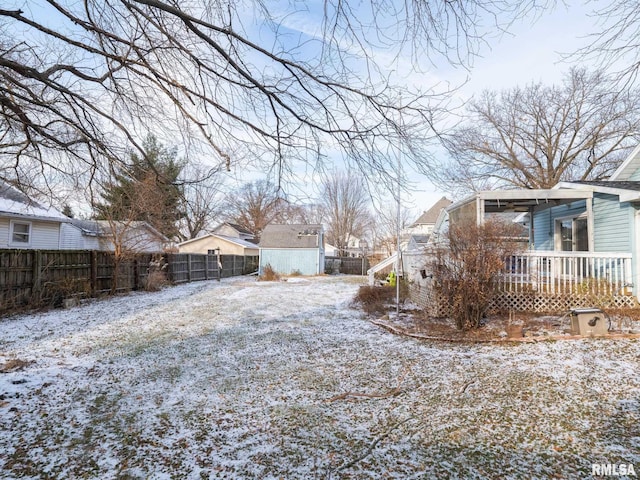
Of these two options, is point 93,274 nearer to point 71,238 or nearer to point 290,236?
point 71,238

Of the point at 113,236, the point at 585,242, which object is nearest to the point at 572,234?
the point at 585,242

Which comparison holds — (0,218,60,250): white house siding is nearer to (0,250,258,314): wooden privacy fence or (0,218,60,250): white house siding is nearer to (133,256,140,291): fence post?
(133,256,140,291): fence post

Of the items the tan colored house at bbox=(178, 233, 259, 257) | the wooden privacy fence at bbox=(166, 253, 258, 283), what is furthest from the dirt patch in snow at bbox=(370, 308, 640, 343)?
the tan colored house at bbox=(178, 233, 259, 257)

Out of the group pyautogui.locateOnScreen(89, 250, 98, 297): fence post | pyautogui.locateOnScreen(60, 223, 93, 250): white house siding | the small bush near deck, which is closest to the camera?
the small bush near deck

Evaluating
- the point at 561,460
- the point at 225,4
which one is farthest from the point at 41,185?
the point at 561,460

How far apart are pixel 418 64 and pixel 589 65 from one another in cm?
232

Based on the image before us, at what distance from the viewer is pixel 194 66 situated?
341 cm

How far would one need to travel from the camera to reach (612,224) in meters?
8.23

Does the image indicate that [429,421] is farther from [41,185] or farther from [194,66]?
[41,185]

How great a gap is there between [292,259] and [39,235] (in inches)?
554

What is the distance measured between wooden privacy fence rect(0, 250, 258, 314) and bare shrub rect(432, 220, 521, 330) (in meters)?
10.1

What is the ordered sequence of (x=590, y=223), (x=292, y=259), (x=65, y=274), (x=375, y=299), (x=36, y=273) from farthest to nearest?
1. (x=292, y=259)
2. (x=65, y=274)
3. (x=375, y=299)
4. (x=36, y=273)
5. (x=590, y=223)

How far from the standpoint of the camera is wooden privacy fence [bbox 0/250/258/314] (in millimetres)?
8406

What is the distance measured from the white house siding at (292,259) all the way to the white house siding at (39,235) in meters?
11.8
